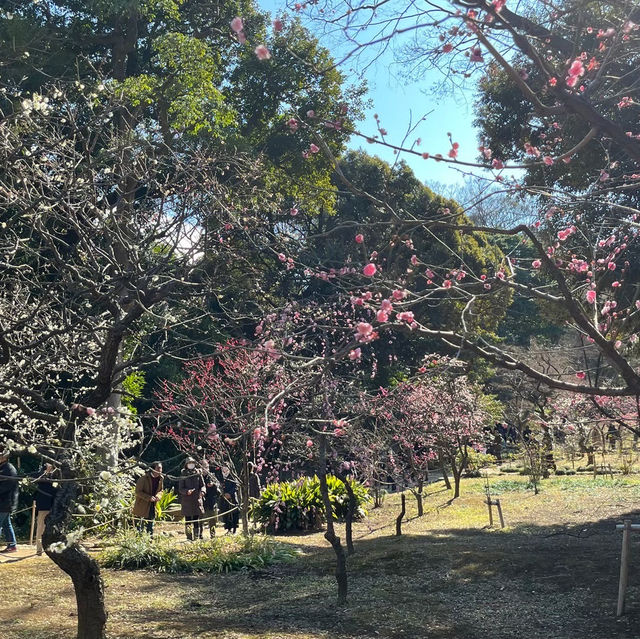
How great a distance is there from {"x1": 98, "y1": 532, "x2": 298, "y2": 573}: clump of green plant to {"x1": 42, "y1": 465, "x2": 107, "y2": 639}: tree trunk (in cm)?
378

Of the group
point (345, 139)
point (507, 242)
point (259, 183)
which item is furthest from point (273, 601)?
point (507, 242)

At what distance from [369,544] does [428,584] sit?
2.76m

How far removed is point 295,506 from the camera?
40.1ft

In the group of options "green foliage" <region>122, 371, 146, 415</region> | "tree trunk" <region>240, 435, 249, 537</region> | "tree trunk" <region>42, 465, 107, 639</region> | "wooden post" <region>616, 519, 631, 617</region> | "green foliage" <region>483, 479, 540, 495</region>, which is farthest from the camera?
"green foliage" <region>483, 479, 540, 495</region>

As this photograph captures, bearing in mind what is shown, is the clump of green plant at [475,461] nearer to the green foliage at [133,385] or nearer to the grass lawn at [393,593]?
the grass lawn at [393,593]

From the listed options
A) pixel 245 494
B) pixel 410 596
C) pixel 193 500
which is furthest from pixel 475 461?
pixel 410 596

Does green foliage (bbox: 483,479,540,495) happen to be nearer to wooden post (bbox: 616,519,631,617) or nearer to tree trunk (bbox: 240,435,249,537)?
tree trunk (bbox: 240,435,249,537)

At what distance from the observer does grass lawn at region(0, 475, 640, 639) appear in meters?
6.19

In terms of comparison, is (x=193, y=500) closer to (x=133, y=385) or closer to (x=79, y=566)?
(x=133, y=385)

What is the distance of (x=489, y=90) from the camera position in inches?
385

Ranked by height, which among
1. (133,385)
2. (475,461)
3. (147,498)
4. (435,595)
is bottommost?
(435,595)

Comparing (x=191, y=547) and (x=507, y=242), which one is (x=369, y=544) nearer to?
(x=191, y=547)

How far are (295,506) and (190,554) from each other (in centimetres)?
303

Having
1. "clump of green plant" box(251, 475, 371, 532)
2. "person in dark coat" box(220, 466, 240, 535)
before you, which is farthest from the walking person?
"clump of green plant" box(251, 475, 371, 532)
